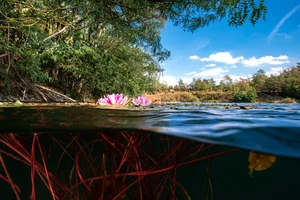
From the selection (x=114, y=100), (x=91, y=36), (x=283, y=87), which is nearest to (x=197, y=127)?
(x=114, y=100)

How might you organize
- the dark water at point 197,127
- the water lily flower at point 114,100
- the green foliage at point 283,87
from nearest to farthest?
the dark water at point 197,127 → the water lily flower at point 114,100 → the green foliage at point 283,87

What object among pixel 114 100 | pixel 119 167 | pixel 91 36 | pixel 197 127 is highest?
pixel 91 36

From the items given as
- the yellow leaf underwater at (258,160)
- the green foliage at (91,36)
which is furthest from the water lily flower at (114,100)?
the green foliage at (91,36)

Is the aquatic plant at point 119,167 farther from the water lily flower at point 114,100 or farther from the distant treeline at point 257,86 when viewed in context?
the distant treeline at point 257,86

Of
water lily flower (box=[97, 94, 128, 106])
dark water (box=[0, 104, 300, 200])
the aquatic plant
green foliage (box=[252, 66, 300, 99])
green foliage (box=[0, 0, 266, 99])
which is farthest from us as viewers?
green foliage (box=[252, 66, 300, 99])

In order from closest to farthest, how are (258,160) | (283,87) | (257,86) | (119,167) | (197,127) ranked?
(258,160) < (119,167) < (197,127) < (283,87) < (257,86)

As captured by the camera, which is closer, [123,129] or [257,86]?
[123,129]

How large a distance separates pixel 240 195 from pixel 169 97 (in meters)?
32.8

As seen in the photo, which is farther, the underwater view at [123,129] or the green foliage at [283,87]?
the green foliage at [283,87]

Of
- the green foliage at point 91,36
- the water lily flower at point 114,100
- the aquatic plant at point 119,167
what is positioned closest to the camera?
the aquatic plant at point 119,167

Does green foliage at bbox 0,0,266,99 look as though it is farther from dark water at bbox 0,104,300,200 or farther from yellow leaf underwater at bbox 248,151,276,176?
yellow leaf underwater at bbox 248,151,276,176

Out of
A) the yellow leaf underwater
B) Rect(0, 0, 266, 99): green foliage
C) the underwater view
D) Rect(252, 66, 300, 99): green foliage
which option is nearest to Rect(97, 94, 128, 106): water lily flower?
the underwater view

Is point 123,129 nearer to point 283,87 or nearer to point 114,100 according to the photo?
point 114,100

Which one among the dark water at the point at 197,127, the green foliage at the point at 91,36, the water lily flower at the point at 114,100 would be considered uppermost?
the green foliage at the point at 91,36
